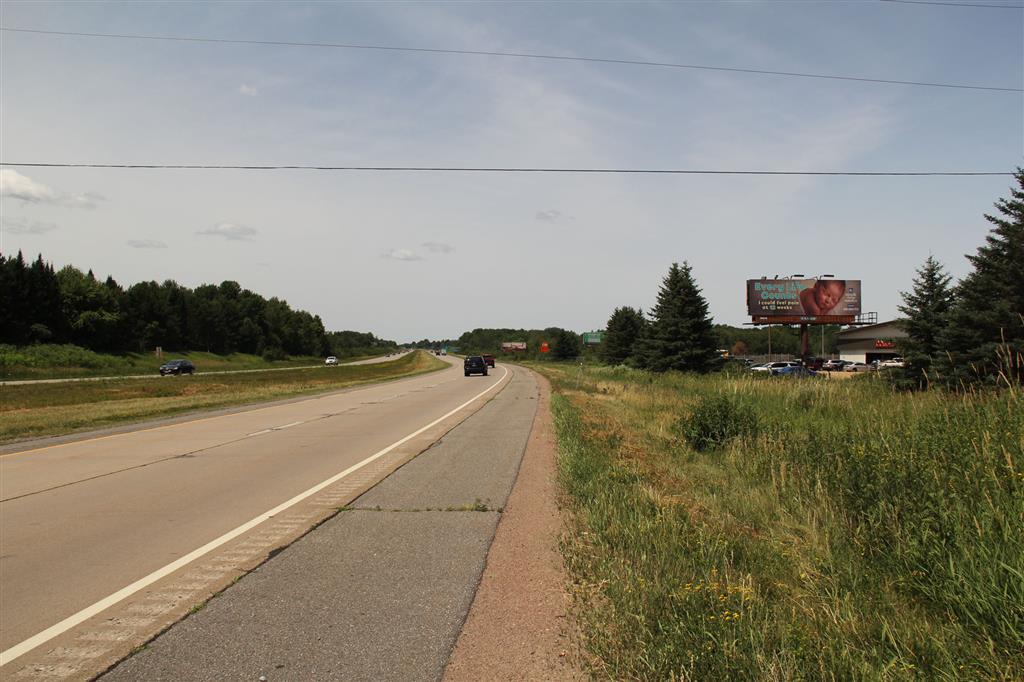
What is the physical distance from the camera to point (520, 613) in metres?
4.56

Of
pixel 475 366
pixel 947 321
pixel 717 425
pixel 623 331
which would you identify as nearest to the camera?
pixel 717 425

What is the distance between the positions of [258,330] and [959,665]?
533 feet

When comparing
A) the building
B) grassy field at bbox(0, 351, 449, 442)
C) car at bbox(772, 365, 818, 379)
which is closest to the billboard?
car at bbox(772, 365, 818, 379)

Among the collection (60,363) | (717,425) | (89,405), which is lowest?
(89,405)

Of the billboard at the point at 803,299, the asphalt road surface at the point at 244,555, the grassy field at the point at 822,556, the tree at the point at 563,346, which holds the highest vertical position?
the billboard at the point at 803,299

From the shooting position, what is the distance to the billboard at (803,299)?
213ft

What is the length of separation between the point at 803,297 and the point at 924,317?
3177 centimetres

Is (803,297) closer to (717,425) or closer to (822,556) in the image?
(717,425)

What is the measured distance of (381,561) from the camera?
19.1 ft

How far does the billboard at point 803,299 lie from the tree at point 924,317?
2942 centimetres

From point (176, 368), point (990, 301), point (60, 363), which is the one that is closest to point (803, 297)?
point (990, 301)

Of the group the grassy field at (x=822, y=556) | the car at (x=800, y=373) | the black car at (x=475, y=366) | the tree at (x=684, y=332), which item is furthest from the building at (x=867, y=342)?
the grassy field at (x=822, y=556)

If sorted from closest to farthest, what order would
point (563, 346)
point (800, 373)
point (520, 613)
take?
point (520, 613) < point (800, 373) < point (563, 346)

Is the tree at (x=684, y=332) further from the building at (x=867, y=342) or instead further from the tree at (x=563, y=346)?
the tree at (x=563, y=346)
